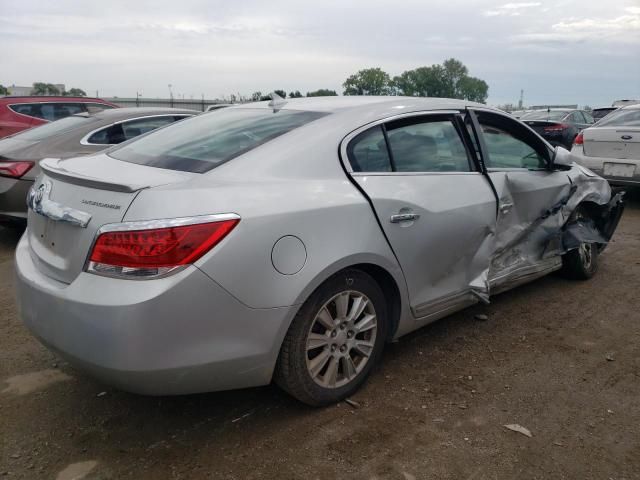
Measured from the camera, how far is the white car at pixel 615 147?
7.45m

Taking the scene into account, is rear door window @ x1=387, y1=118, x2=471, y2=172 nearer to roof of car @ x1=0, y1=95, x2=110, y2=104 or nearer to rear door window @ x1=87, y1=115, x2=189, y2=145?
rear door window @ x1=87, y1=115, x2=189, y2=145

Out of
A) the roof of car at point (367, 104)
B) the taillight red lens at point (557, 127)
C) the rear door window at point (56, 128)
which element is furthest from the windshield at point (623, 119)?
the rear door window at point (56, 128)

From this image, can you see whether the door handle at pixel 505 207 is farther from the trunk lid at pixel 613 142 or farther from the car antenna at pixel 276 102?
the trunk lid at pixel 613 142

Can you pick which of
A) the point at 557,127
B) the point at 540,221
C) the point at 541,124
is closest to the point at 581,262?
the point at 540,221

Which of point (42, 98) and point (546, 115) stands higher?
point (42, 98)

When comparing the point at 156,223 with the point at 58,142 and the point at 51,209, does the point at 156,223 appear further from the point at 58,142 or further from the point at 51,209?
the point at 58,142

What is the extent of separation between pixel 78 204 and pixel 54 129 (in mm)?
4300

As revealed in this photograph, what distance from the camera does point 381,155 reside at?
3.04 meters

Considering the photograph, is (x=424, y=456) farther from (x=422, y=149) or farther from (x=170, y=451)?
(x=422, y=149)

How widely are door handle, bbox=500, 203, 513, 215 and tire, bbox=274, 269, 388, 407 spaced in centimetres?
118

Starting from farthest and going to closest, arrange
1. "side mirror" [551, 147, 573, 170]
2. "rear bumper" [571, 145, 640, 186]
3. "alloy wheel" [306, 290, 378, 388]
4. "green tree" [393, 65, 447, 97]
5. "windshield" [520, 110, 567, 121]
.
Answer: "green tree" [393, 65, 447, 97]
"windshield" [520, 110, 567, 121]
"rear bumper" [571, 145, 640, 186]
"side mirror" [551, 147, 573, 170]
"alloy wheel" [306, 290, 378, 388]

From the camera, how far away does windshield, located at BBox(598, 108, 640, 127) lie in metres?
7.75

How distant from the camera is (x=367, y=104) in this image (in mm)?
3170

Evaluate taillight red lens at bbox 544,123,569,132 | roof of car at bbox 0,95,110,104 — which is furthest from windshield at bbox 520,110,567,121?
roof of car at bbox 0,95,110,104
